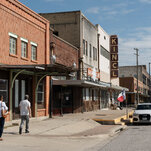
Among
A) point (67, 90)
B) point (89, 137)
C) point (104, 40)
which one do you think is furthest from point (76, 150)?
point (104, 40)

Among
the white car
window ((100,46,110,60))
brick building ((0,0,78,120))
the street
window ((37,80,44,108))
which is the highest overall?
window ((100,46,110,60))

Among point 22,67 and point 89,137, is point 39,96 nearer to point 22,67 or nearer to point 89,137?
point 22,67

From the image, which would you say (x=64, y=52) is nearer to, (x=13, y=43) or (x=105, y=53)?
(x=13, y=43)

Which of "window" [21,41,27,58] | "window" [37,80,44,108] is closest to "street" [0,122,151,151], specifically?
"window" [21,41,27,58]

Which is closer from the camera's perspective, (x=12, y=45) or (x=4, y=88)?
(x=4, y=88)

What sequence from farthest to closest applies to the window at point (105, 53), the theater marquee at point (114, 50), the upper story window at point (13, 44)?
the theater marquee at point (114, 50), the window at point (105, 53), the upper story window at point (13, 44)

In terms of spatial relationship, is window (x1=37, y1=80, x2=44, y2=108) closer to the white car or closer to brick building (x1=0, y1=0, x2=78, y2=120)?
brick building (x1=0, y1=0, x2=78, y2=120)

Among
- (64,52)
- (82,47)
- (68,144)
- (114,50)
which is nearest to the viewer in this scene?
(68,144)

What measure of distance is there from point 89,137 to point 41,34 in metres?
11.8

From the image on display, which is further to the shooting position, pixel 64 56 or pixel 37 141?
pixel 64 56

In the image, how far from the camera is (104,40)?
154 ft

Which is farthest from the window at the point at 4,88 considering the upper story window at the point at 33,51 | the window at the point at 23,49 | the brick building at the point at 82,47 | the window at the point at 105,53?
the window at the point at 105,53

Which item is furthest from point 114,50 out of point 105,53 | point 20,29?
point 20,29

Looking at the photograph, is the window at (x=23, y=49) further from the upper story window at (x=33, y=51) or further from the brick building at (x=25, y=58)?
the upper story window at (x=33, y=51)
